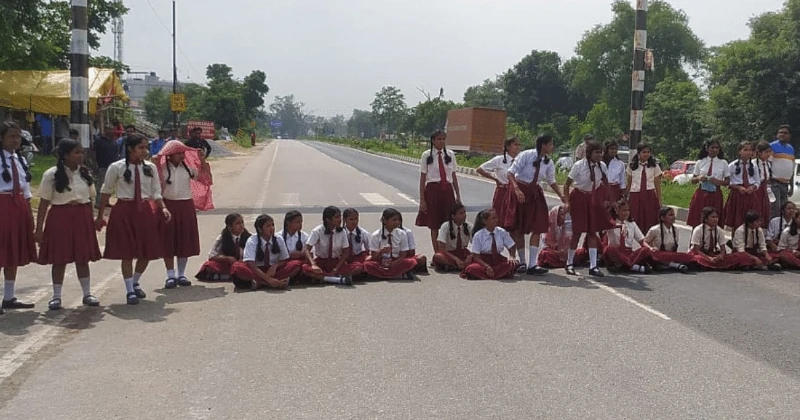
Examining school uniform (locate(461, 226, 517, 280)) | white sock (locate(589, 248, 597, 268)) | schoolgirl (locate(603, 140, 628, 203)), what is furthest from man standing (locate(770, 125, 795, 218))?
school uniform (locate(461, 226, 517, 280))

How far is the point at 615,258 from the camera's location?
9.25 m

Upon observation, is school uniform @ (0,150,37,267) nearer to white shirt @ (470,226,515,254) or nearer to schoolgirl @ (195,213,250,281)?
schoolgirl @ (195,213,250,281)

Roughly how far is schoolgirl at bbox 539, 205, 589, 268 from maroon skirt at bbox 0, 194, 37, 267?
584cm

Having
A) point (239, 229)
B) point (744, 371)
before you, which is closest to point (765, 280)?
Answer: point (744, 371)

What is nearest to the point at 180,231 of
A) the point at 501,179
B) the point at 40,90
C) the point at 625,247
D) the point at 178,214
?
the point at 178,214

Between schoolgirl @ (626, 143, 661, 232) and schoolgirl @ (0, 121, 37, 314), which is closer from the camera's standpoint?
schoolgirl @ (0, 121, 37, 314)

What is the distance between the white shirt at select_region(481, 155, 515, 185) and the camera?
9523 millimetres

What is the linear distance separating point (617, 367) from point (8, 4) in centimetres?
2119

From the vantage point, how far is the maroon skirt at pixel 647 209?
10.4m

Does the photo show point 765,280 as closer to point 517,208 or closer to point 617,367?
point 517,208

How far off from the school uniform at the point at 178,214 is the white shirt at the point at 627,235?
4.99 m

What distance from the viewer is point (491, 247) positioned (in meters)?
8.88

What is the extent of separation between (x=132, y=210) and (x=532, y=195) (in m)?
4.55

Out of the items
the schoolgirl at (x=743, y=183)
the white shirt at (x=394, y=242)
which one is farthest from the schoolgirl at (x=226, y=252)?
the schoolgirl at (x=743, y=183)
